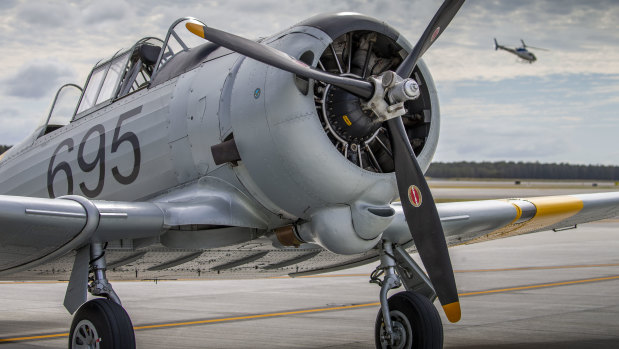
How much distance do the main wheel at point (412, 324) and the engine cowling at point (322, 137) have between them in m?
0.83

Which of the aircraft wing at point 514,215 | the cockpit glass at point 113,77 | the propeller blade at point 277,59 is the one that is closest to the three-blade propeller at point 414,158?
the propeller blade at point 277,59

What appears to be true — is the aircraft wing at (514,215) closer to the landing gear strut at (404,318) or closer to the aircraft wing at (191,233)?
the aircraft wing at (191,233)

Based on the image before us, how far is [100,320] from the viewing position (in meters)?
5.64

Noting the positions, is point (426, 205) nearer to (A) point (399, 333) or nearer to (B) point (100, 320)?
(A) point (399, 333)

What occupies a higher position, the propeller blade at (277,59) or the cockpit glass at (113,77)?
the cockpit glass at (113,77)

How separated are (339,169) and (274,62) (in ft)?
3.03

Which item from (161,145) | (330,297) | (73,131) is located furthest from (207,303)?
(161,145)

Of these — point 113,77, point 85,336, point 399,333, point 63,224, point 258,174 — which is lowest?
point 399,333

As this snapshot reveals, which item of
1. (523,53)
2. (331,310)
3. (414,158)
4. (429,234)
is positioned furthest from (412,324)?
(523,53)

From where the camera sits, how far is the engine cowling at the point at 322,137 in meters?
5.66

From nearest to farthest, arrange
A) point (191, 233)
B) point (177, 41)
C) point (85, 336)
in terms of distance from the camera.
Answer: point (85, 336)
point (191, 233)
point (177, 41)

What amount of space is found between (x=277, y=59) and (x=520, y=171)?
123314 mm

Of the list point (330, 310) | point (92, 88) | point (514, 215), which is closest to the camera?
point (92, 88)

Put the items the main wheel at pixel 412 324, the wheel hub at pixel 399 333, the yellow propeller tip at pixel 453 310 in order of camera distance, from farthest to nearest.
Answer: the wheel hub at pixel 399 333 < the main wheel at pixel 412 324 < the yellow propeller tip at pixel 453 310
